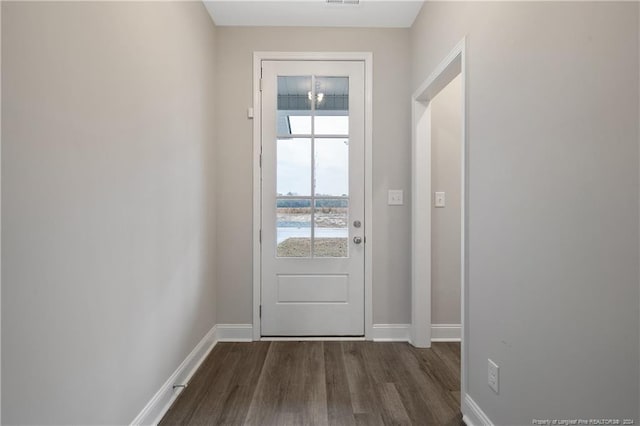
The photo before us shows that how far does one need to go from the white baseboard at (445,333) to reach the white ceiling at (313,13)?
2528mm

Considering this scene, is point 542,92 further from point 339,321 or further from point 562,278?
point 339,321

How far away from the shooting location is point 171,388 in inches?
67.9

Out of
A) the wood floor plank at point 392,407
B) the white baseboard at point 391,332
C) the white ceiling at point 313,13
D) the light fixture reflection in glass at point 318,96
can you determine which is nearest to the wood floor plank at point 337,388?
the wood floor plank at point 392,407

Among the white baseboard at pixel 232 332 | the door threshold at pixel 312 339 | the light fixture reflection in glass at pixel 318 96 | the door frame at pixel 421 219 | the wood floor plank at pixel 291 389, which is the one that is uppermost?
the light fixture reflection in glass at pixel 318 96

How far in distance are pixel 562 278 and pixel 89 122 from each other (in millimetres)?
1733

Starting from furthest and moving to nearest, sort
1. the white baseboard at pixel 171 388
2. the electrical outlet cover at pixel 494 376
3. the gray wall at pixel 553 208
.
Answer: the white baseboard at pixel 171 388
the electrical outlet cover at pixel 494 376
the gray wall at pixel 553 208

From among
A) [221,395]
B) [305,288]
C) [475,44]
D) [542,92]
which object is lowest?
[221,395]

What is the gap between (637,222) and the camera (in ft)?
2.60

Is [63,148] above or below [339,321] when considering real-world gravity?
above

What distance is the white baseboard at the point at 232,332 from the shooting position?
255 centimetres

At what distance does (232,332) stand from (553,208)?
238cm

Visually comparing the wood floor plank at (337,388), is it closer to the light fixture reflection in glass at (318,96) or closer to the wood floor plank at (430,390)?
the wood floor plank at (430,390)

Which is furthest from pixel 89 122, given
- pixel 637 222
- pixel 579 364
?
pixel 579 364

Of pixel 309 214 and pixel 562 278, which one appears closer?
pixel 562 278
